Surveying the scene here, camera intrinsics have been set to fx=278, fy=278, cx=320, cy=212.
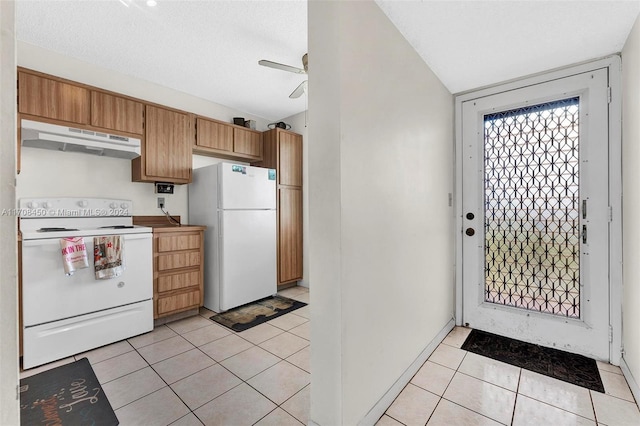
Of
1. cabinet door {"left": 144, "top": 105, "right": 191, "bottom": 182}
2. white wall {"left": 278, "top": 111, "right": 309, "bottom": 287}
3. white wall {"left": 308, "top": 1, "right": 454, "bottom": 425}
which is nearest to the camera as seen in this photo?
white wall {"left": 308, "top": 1, "right": 454, "bottom": 425}

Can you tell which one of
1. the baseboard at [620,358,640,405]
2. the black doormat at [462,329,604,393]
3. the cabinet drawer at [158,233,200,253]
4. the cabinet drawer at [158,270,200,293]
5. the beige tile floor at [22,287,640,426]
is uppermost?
the cabinet drawer at [158,233,200,253]

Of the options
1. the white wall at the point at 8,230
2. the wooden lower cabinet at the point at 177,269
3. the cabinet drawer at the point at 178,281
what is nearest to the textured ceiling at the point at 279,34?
the white wall at the point at 8,230

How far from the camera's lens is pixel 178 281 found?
9.50 ft

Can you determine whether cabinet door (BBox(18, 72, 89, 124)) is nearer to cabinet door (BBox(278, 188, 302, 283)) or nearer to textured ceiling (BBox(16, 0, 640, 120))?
textured ceiling (BBox(16, 0, 640, 120))

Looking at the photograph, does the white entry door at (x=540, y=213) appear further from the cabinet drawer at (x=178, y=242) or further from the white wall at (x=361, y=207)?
the cabinet drawer at (x=178, y=242)

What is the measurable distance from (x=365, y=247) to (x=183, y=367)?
1.69 metres

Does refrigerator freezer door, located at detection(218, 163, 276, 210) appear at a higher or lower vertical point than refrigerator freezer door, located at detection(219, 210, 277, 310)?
higher

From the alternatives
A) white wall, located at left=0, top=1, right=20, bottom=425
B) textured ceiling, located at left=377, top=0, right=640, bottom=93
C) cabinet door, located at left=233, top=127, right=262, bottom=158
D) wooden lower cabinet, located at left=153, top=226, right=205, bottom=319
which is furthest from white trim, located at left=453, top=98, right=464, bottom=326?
white wall, located at left=0, top=1, right=20, bottom=425

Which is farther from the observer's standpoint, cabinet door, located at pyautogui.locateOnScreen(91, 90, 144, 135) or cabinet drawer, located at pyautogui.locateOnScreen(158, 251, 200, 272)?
cabinet drawer, located at pyautogui.locateOnScreen(158, 251, 200, 272)

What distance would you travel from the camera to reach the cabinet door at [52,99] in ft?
7.22

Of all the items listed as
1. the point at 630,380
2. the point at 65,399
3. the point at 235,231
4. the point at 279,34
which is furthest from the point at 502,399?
the point at 279,34

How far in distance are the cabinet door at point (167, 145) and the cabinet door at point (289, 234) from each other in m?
1.26

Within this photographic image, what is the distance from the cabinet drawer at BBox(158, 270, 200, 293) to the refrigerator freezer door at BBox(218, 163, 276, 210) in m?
0.80

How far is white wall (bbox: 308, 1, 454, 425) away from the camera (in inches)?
50.8
